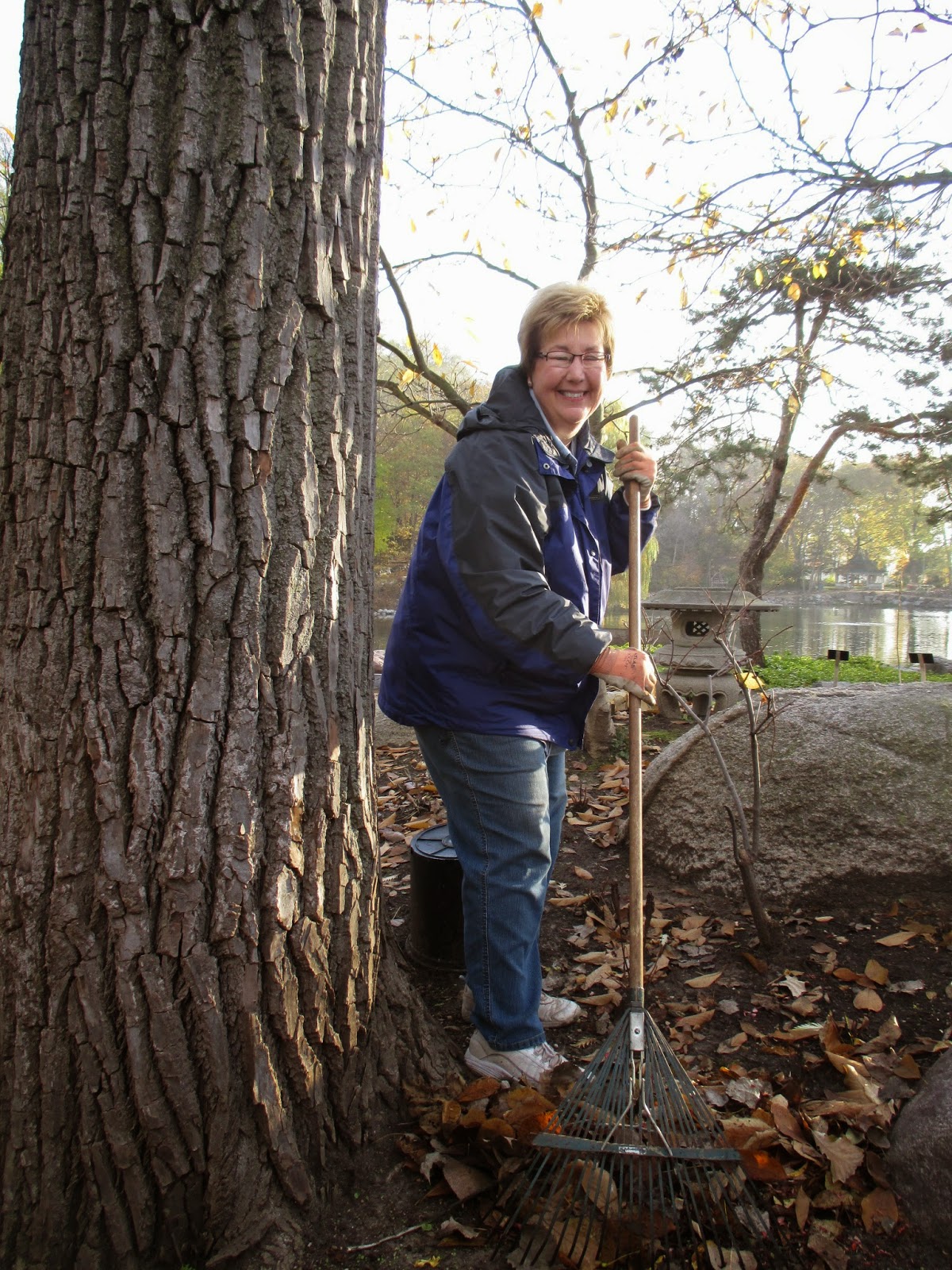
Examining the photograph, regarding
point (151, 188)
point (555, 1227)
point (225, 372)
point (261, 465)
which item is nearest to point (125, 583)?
point (261, 465)

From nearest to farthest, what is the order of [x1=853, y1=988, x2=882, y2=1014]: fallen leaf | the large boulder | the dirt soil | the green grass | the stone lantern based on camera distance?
the dirt soil < [x1=853, y1=988, x2=882, y2=1014]: fallen leaf < the large boulder < the stone lantern < the green grass

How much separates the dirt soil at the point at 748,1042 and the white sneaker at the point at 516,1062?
0.06 metres

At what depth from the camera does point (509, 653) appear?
2061mm

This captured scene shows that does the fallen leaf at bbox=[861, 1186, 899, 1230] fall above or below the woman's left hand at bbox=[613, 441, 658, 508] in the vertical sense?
below

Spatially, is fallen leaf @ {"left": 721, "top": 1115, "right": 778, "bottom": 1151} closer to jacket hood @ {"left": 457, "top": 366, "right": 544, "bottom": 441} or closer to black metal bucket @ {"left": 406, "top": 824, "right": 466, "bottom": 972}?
black metal bucket @ {"left": 406, "top": 824, "right": 466, "bottom": 972}

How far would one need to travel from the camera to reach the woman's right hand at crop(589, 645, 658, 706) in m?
2.02

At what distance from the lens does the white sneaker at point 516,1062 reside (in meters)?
2.13

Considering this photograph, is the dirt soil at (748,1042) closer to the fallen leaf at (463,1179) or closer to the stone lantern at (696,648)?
the fallen leaf at (463,1179)

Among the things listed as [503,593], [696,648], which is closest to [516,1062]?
[503,593]

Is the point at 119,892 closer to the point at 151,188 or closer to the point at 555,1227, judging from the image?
the point at 555,1227

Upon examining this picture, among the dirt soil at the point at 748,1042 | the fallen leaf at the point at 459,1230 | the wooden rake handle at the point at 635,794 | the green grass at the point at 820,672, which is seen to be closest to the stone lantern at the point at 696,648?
the green grass at the point at 820,672

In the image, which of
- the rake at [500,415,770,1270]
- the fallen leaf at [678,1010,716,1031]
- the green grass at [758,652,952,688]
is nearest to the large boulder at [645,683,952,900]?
the fallen leaf at [678,1010,716,1031]

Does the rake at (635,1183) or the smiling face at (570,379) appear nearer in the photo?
the rake at (635,1183)

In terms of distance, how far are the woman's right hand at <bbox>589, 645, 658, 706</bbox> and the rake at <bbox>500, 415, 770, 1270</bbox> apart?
84cm
